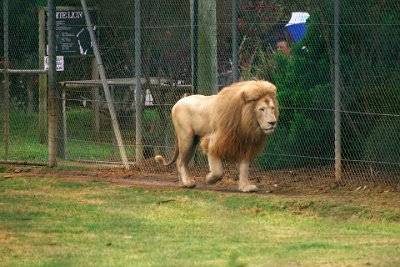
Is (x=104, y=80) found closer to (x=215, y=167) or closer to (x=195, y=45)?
(x=195, y=45)

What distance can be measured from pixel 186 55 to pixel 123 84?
1.10 metres

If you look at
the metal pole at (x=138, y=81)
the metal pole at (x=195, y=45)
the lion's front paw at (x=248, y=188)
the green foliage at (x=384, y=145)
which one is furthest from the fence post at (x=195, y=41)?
the green foliage at (x=384, y=145)

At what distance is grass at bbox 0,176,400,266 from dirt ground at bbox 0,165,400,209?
1.45ft

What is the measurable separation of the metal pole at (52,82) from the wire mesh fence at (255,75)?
35 centimetres

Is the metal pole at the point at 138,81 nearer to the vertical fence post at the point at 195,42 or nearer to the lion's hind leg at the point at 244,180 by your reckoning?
the vertical fence post at the point at 195,42

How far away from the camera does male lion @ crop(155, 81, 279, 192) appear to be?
45.8 ft

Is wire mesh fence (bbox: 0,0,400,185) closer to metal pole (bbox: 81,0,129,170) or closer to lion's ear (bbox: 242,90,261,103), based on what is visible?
metal pole (bbox: 81,0,129,170)

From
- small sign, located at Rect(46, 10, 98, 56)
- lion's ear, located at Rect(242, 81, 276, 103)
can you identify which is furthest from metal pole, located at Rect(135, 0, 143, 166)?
lion's ear, located at Rect(242, 81, 276, 103)

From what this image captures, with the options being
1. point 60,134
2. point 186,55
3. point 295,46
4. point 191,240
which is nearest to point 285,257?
point 191,240

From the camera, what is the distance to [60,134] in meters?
18.2

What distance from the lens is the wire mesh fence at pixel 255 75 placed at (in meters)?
14.4

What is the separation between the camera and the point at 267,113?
45.7 feet

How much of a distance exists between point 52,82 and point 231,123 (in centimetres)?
406

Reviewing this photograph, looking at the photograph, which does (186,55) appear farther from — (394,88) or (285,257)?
(285,257)
